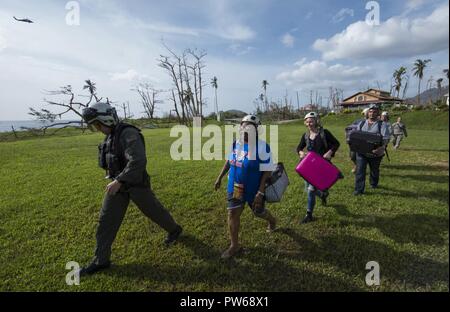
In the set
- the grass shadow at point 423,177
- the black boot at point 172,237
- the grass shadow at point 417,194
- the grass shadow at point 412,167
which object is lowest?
the black boot at point 172,237

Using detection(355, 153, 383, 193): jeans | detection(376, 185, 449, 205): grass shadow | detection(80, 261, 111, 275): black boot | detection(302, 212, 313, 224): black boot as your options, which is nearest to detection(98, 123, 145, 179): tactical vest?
detection(80, 261, 111, 275): black boot

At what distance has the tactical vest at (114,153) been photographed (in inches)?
111

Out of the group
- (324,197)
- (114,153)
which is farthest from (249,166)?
(324,197)

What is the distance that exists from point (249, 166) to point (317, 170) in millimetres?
1324

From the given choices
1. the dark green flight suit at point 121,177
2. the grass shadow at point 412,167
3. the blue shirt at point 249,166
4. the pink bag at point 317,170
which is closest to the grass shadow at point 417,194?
the grass shadow at point 412,167

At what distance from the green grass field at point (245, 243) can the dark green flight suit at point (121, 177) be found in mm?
442

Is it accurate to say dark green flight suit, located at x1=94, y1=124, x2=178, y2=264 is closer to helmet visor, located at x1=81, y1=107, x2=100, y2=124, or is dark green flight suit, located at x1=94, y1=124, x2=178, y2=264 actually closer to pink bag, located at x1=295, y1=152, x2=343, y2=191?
helmet visor, located at x1=81, y1=107, x2=100, y2=124

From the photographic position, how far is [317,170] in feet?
11.9

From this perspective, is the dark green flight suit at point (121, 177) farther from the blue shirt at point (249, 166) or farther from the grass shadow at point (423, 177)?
the grass shadow at point (423, 177)

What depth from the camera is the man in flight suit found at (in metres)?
2.72

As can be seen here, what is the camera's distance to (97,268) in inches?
116

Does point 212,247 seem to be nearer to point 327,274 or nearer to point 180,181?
point 327,274

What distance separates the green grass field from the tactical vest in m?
1.24
